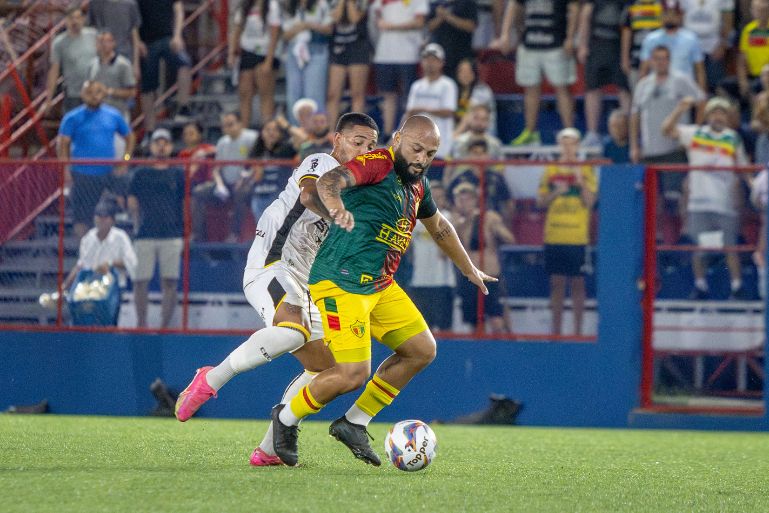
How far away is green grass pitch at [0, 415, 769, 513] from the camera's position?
6.28m

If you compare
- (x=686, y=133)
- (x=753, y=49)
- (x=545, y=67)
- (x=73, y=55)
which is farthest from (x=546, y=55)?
(x=73, y=55)

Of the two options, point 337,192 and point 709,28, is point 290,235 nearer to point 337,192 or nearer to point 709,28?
point 337,192

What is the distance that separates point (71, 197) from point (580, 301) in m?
4.79

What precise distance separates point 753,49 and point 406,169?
889 centimetres

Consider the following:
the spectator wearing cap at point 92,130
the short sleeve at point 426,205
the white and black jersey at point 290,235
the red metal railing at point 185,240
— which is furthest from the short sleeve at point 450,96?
the short sleeve at point 426,205

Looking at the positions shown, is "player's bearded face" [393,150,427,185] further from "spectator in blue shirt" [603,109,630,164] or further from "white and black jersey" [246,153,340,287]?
"spectator in blue shirt" [603,109,630,164]

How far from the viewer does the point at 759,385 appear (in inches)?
490

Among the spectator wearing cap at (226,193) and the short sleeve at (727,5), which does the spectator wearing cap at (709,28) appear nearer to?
the short sleeve at (727,5)

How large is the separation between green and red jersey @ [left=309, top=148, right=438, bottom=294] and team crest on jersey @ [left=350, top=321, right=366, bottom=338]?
6.8 inches

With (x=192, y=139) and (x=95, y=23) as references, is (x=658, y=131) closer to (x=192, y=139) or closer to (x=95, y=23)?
(x=192, y=139)

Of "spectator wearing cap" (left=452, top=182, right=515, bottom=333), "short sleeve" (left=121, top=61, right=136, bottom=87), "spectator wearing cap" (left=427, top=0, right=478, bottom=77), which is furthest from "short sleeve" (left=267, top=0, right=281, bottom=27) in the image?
"spectator wearing cap" (left=452, top=182, right=515, bottom=333)

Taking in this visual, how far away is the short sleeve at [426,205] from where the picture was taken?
7820 mm

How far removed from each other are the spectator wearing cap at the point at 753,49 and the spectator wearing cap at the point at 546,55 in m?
1.81

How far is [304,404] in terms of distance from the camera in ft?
24.8
